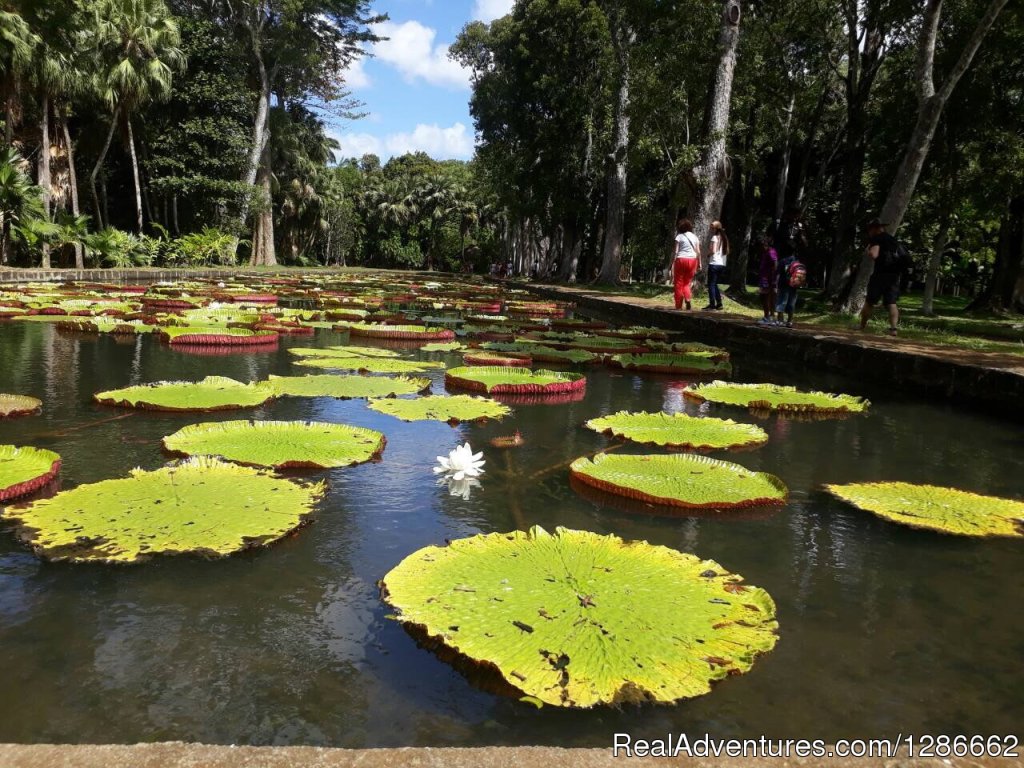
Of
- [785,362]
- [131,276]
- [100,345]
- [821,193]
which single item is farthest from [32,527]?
[821,193]

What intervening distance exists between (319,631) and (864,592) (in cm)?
136

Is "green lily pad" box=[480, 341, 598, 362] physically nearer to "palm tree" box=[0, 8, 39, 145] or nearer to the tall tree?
"palm tree" box=[0, 8, 39, 145]

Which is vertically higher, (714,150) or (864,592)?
(714,150)

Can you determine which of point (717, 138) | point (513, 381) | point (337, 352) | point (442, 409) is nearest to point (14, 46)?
point (717, 138)

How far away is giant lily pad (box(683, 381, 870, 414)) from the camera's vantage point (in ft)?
13.6

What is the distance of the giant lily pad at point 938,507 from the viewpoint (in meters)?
2.22

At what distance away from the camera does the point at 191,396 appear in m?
3.60

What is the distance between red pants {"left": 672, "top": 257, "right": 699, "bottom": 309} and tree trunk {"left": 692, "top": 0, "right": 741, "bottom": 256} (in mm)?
2689

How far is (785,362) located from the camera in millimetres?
6840

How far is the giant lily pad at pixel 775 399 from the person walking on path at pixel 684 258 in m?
5.14

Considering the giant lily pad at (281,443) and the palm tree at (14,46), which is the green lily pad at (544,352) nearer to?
the giant lily pad at (281,443)

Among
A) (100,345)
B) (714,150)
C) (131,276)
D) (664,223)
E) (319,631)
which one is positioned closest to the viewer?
(319,631)

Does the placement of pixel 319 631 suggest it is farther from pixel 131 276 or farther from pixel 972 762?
pixel 131 276

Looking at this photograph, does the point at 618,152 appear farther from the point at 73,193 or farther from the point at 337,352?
the point at 73,193
